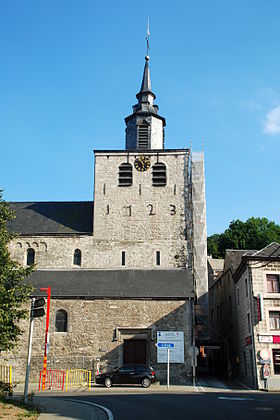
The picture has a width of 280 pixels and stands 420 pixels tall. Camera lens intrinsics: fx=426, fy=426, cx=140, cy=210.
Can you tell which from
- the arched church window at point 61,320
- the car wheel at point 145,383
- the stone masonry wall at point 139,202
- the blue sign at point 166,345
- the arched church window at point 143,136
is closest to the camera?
the car wheel at point 145,383

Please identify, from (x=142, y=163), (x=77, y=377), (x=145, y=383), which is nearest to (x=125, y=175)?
(x=142, y=163)

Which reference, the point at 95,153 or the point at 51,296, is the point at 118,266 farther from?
the point at 95,153

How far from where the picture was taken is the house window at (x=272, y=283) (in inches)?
838

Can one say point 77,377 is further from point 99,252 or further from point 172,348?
point 99,252

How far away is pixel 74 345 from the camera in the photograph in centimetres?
2269

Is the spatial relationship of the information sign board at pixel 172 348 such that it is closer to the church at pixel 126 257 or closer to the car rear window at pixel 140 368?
the church at pixel 126 257

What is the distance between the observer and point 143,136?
95.4 ft

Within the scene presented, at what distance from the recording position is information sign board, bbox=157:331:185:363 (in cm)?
2200

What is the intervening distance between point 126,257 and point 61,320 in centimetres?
572

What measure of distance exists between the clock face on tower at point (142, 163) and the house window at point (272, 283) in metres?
11.0

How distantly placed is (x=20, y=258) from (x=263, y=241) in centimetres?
2720

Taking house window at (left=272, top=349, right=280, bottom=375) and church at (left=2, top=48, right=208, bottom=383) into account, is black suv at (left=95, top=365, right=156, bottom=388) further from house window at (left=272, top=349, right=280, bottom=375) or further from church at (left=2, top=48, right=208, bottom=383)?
house window at (left=272, top=349, right=280, bottom=375)

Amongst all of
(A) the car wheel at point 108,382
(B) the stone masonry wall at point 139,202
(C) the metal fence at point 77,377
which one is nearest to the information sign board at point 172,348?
(A) the car wheel at point 108,382

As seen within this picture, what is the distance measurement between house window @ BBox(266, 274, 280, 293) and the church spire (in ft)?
39.6
